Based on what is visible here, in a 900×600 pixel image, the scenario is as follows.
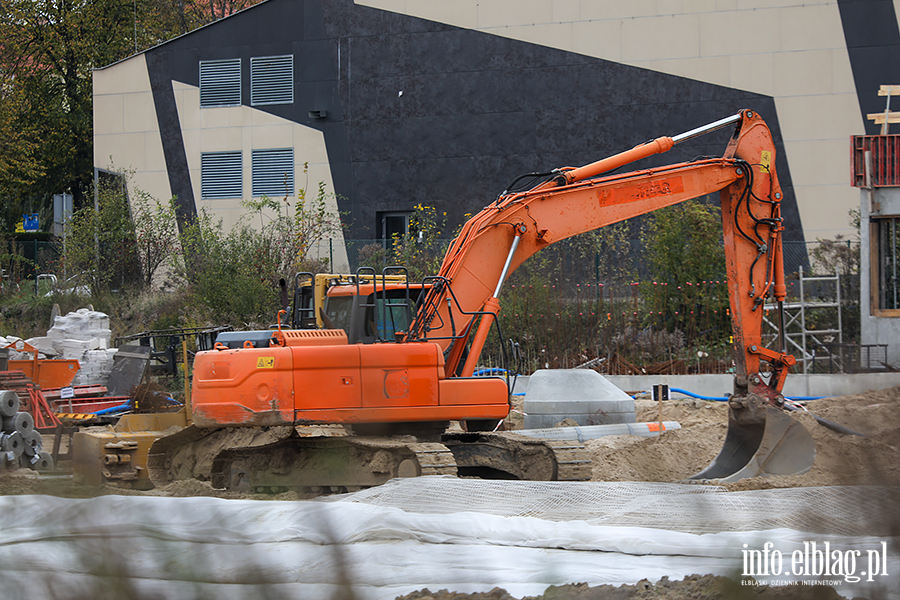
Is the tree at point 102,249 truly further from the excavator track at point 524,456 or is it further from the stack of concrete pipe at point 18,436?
the excavator track at point 524,456

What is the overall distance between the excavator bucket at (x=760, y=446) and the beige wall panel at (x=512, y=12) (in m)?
17.7

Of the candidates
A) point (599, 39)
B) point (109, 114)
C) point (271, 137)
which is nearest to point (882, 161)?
point (599, 39)

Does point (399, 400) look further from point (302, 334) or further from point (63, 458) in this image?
point (63, 458)

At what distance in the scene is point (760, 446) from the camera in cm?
902

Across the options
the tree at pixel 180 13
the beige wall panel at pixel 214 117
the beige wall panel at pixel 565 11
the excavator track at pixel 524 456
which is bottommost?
the excavator track at pixel 524 456

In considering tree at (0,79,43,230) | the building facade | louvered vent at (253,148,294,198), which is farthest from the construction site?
tree at (0,79,43,230)

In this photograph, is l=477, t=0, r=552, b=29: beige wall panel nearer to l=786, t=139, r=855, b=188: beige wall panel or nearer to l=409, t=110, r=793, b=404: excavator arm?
l=786, t=139, r=855, b=188: beige wall panel

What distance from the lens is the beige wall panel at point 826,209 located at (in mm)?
22641

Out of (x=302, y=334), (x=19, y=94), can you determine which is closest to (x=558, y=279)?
(x=302, y=334)

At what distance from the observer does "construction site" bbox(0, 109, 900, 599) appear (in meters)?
1.33

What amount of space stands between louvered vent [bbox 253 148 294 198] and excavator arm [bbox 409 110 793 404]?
57.8 feet

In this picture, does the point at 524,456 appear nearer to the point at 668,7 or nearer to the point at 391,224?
the point at 391,224

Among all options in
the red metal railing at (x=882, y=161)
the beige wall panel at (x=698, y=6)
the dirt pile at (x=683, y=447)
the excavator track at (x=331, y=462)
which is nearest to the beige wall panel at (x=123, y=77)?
the beige wall panel at (x=698, y=6)

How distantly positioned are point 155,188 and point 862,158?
20.6 m
